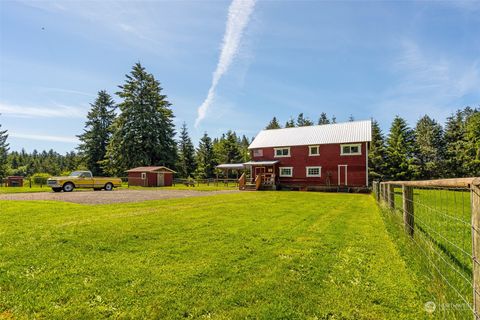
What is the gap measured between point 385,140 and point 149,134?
127 feet

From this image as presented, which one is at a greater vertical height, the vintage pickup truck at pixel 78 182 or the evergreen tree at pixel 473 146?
the evergreen tree at pixel 473 146

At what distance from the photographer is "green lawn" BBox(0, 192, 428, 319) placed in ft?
9.89

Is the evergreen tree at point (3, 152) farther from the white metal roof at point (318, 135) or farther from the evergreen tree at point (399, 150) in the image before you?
the evergreen tree at point (399, 150)

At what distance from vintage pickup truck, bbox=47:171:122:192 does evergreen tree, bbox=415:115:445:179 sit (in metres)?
44.1

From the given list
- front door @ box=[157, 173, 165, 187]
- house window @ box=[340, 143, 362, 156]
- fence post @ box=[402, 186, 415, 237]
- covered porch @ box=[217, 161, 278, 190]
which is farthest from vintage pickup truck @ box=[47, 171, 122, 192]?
fence post @ box=[402, 186, 415, 237]

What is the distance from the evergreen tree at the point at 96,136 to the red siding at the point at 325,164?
36.7 metres

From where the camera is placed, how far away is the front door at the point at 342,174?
86.7 feet

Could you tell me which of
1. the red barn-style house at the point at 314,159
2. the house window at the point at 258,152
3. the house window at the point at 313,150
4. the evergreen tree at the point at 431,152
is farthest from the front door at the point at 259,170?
the evergreen tree at the point at 431,152

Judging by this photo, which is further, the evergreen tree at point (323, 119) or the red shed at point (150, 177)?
the evergreen tree at point (323, 119)

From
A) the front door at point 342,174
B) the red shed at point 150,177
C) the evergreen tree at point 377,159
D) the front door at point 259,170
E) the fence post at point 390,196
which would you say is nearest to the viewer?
the fence post at point 390,196

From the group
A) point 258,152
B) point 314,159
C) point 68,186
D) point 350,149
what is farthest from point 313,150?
point 68,186

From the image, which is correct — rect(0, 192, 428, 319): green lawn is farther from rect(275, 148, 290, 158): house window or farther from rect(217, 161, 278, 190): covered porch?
rect(275, 148, 290, 158): house window

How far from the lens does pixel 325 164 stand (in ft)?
90.8

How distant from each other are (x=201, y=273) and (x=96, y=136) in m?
55.6
